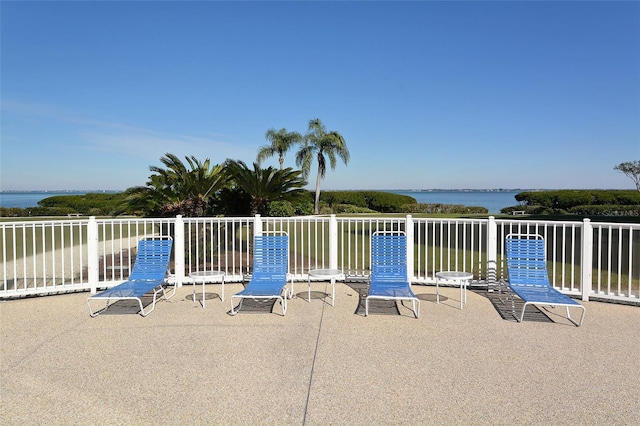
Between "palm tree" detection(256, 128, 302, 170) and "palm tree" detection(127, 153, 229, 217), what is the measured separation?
21.5 metres

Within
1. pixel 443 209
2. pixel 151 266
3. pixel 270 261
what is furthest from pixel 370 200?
pixel 151 266

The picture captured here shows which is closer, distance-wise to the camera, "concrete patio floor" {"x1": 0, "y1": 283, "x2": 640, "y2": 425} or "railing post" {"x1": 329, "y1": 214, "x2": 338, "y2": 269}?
"concrete patio floor" {"x1": 0, "y1": 283, "x2": 640, "y2": 425}

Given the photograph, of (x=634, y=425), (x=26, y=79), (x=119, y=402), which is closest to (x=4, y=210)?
(x=26, y=79)

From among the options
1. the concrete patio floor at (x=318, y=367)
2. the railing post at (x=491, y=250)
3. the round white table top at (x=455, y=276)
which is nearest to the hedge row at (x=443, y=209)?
the railing post at (x=491, y=250)

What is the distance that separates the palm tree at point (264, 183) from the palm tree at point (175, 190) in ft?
2.70

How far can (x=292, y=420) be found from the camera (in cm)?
303

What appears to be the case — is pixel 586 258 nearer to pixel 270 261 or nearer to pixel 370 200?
pixel 270 261

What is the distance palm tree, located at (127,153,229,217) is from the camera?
1097 centimetres

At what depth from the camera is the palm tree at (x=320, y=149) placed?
31.8m

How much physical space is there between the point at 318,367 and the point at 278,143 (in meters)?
29.9

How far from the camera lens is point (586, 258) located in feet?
21.4

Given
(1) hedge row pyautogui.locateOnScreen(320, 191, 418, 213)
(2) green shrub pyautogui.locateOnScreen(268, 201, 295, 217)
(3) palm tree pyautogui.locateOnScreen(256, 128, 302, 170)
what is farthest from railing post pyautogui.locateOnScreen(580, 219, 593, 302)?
(1) hedge row pyautogui.locateOnScreen(320, 191, 418, 213)

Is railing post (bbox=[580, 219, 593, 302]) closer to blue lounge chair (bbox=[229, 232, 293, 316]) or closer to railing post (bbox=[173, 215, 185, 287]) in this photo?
blue lounge chair (bbox=[229, 232, 293, 316])

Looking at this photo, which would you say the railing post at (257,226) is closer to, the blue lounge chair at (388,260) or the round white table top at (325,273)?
the round white table top at (325,273)
